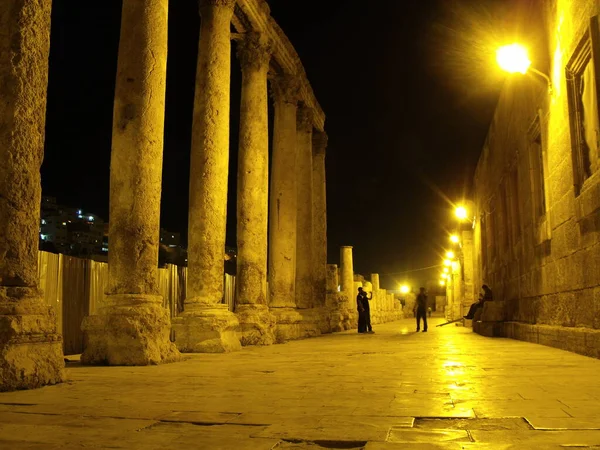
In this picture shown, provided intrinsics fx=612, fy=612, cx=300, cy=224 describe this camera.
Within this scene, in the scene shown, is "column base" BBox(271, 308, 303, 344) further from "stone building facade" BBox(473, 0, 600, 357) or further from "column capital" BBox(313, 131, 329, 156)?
"column capital" BBox(313, 131, 329, 156)

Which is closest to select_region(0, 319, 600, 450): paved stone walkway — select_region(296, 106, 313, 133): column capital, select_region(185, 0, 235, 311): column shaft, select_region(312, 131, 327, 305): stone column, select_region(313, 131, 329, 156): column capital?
select_region(185, 0, 235, 311): column shaft

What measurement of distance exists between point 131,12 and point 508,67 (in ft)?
20.0

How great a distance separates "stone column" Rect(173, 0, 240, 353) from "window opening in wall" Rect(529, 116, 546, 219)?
6317 millimetres

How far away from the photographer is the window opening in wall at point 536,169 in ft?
40.6

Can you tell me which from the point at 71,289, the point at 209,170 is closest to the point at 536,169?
the point at 209,170

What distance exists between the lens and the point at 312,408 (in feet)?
15.1

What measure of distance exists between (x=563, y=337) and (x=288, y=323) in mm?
8004

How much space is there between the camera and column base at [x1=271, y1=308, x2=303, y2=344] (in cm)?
1616

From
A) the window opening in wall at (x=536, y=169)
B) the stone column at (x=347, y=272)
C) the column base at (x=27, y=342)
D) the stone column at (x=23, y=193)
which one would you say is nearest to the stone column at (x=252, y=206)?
the window opening in wall at (x=536, y=169)

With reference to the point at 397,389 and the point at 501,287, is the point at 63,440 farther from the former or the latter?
the point at 501,287

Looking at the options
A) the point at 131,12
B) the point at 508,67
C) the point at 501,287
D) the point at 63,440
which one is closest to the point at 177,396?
the point at 63,440

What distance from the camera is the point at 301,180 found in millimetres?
20031

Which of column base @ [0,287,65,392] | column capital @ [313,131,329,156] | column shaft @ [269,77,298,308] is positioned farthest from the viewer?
column capital @ [313,131,329,156]

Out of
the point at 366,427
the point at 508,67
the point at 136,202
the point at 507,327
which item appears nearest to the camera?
the point at 366,427
